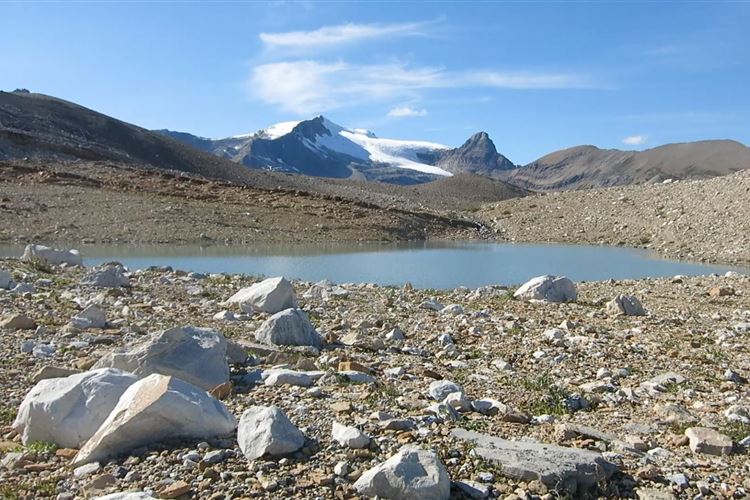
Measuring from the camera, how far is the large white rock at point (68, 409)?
19.6 feet

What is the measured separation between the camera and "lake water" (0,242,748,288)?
25.2 m

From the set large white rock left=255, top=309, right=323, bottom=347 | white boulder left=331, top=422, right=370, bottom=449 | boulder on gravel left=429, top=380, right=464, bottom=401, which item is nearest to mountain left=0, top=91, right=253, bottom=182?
large white rock left=255, top=309, right=323, bottom=347

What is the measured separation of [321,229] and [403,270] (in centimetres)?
1777

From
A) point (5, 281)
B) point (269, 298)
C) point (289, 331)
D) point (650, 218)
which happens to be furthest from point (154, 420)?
point (650, 218)

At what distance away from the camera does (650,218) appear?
1996 inches

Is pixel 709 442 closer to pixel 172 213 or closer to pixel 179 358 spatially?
pixel 179 358

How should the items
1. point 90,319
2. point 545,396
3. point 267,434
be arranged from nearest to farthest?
point 267,434
point 545,396
point 90,319

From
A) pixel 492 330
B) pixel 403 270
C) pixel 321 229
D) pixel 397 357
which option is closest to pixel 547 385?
pixel 397 357

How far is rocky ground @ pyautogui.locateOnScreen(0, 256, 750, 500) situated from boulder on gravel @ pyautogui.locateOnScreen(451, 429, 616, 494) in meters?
0.04

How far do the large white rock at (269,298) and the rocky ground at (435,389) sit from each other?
35 cm

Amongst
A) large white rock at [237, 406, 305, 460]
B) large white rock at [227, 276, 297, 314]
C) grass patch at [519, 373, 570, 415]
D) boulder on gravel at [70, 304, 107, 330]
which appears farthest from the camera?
large white rock at [227, 276, 297, 314]

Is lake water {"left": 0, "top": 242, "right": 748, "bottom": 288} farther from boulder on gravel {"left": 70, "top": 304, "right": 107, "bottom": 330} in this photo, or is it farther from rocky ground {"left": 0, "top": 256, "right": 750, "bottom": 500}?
boulder on gravel {"left": 70, "top": 304, "right": 107, "bottom": 330}

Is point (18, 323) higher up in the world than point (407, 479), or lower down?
higher up

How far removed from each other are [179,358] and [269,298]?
5.21 metres
